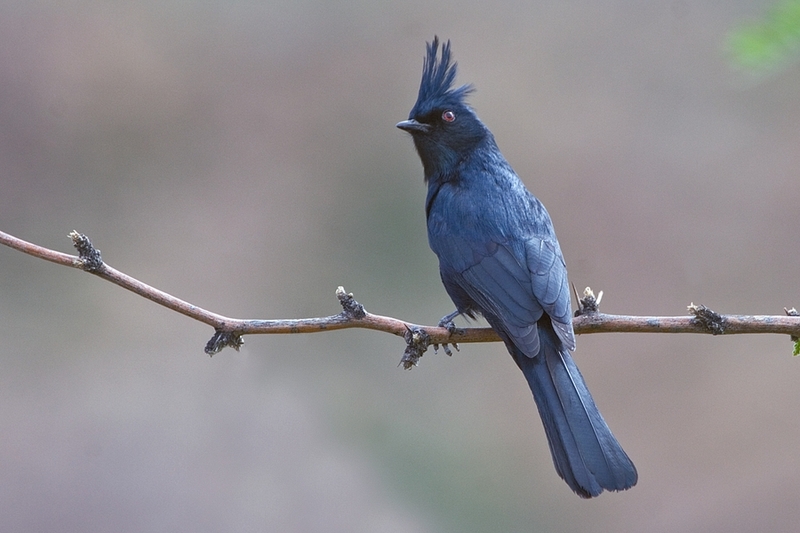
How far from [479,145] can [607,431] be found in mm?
1898

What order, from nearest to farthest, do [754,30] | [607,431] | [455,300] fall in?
[754,30] < [607,431] < [455,300]

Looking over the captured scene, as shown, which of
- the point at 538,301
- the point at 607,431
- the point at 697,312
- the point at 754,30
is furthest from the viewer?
the point at 538,301

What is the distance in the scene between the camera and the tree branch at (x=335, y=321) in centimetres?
282

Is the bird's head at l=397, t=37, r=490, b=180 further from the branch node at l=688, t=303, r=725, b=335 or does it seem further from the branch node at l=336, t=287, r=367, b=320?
the branch node at l=688, t=303, r=725, b=335

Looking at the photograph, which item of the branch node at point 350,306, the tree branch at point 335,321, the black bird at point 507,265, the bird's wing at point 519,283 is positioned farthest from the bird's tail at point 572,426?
the branch node at point 350,306

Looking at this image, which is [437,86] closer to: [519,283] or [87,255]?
[519,283]

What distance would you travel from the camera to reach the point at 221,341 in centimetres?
301

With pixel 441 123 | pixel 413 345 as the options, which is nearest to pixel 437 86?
pixel 441 123

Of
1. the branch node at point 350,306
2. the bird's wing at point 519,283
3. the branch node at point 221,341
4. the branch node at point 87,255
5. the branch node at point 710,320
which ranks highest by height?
the bird's wing at point 519,283

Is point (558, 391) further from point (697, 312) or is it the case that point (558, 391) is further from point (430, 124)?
point (430, 124)

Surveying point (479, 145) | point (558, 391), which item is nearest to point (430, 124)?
point (479, 145)

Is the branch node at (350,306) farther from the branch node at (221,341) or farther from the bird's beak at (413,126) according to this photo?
the bird's beak at (413,126)

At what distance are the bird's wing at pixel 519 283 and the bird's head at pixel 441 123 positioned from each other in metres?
0.68

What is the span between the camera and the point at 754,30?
5.51 ft
